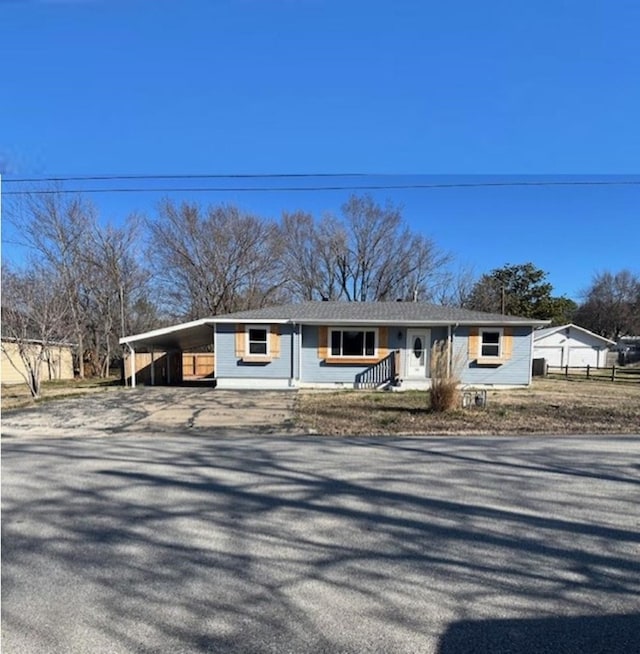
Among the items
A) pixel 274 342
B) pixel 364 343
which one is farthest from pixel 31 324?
pixel 364 343

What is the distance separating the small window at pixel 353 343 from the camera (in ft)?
54.1

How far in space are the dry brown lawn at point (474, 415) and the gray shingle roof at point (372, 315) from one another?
120 inches

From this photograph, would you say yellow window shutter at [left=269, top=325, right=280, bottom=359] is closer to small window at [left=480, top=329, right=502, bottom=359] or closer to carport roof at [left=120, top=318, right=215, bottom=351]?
carport roof at [left=120, top=318, right=215, bottom=351]

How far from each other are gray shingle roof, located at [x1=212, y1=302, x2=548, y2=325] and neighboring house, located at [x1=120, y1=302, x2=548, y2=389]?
0.12 feet

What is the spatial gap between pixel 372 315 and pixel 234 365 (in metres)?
5.41

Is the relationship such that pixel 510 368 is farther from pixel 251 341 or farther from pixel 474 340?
pixel 251 341

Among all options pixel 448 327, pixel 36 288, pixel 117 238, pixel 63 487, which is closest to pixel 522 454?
pixel 63 487

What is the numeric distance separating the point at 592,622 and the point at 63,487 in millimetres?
4408

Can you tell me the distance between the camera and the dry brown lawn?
26.7ft

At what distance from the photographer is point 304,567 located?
109 inches

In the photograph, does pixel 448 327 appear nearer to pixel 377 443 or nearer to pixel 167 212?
pixel 377 443

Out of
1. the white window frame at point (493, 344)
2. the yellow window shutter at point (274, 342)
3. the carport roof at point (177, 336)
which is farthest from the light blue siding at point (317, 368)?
the carport roof at point (177, 336)

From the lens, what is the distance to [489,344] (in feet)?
Result: 54.5

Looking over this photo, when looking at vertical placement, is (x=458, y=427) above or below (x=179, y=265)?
below
